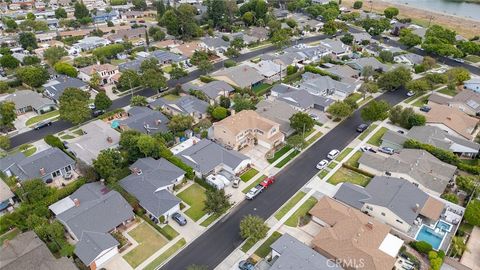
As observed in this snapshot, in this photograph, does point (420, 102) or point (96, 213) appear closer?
point (96, 213)

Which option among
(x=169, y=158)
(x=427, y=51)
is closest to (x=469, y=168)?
(x=169, y=158)

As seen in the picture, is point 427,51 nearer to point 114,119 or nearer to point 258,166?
point 258,166

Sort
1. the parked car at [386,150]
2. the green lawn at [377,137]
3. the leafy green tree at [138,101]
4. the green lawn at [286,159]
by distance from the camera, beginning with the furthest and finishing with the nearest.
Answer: the leafy green tree at [138,101]
the green lawn at [377,137]
the parked car at [386,150]
the green lawn at [286,159]

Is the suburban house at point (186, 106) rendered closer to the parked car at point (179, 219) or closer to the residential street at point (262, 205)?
the residential street at point (262, 205)

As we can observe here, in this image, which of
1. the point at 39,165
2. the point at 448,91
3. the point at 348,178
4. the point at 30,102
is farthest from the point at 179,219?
the point at 448,91

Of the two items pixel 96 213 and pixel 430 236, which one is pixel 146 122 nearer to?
pixel 96 213

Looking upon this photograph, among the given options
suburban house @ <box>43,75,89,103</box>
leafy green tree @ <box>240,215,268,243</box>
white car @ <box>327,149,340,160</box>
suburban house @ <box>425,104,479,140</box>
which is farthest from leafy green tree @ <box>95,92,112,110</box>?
suburban house @ <box>425,104,479,140</box>

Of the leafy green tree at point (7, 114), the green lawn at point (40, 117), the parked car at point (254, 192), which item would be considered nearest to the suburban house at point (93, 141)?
the green lawn at point (40, 117)
